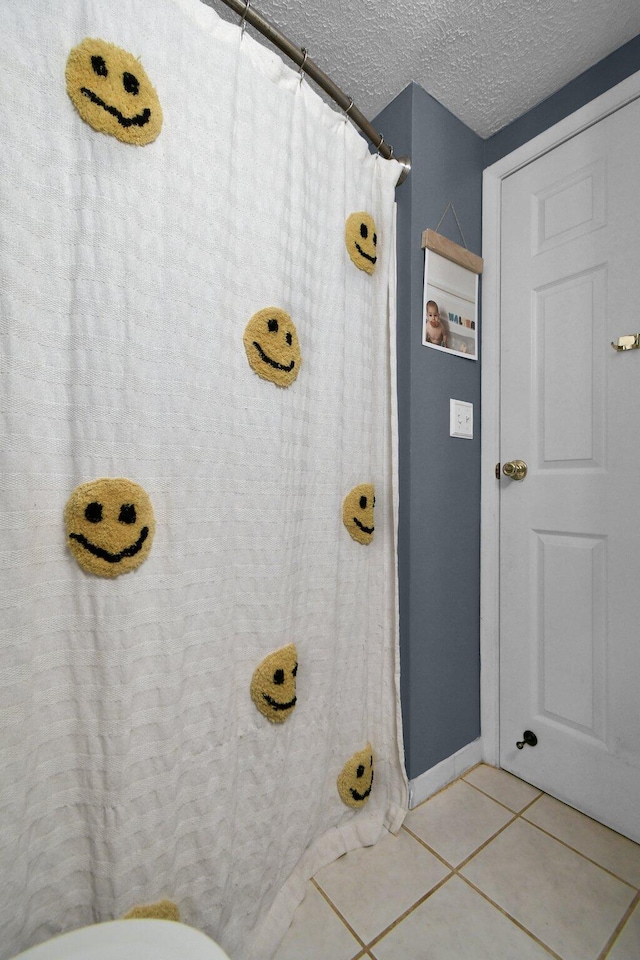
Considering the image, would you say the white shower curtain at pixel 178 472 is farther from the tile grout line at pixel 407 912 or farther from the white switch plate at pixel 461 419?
the white switch plate at pixel 461 419

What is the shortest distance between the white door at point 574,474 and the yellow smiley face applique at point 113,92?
3.91ft

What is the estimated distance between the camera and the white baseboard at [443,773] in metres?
1.24

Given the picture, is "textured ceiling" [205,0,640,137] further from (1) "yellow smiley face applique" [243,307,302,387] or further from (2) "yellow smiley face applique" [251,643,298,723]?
(2) "yellow smiley face applique" [251,643,298,723]

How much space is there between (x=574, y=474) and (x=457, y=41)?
1272 millimetres

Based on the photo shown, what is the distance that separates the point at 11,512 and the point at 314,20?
4.69 feet

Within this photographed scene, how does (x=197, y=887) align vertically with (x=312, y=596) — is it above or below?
below

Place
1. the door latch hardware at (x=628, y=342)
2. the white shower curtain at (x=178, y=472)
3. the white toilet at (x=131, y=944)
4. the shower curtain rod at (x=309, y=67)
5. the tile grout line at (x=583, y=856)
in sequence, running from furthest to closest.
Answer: the door latch hardware at (x=628, y=342), the tile grout line at (x=583, y=856), the shower curtain rod at (x=309, y=67), the white shower curtain at (x=178, y=472), the white toilet at (x=131, y=944)

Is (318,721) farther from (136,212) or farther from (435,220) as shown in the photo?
(435,220)

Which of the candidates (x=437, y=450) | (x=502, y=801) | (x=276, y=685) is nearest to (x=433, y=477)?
(x=437, y=450)

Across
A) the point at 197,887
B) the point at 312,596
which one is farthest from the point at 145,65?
the point at 197,887

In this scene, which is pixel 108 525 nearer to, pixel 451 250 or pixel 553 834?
pixel 451 250

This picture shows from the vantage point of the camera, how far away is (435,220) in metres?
1.33

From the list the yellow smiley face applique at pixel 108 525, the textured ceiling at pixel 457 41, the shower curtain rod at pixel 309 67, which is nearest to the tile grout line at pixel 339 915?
the yellow smiley face applique at pixel 108 525

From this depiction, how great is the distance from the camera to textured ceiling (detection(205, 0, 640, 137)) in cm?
106
